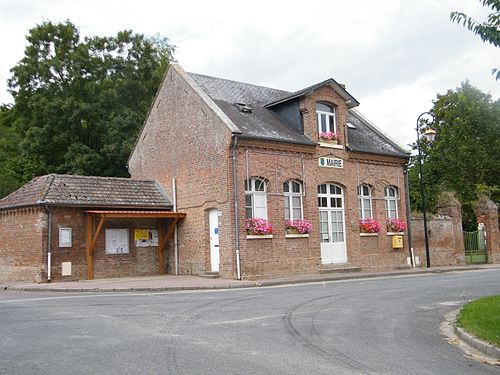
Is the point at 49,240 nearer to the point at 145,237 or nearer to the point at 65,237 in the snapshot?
the point at 65,237

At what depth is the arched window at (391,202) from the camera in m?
26.7

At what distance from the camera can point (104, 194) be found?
74.0ft

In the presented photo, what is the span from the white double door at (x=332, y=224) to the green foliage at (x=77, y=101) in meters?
15.0

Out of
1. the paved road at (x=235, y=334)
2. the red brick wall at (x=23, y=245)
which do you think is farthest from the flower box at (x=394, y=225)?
the red brick wall at (x=23, y=245)

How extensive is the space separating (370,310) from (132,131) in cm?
2588

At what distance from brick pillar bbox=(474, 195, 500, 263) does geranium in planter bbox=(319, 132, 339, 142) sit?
37.7 feet

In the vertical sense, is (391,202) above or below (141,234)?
above

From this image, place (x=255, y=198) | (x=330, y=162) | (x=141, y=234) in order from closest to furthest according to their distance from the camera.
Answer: (x=255, y=198), (x=141, y=234), (x=330, y=162)

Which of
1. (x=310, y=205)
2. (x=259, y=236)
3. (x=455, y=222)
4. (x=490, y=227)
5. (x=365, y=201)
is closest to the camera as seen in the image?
(x=259, y=236)

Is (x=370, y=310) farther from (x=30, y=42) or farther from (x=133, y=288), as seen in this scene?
(x=30, y=42)

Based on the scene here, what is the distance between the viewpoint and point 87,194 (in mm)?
22031

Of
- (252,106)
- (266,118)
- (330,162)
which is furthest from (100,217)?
(330,162)

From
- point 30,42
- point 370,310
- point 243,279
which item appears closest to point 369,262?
point 243,279

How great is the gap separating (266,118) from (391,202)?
773 cm
